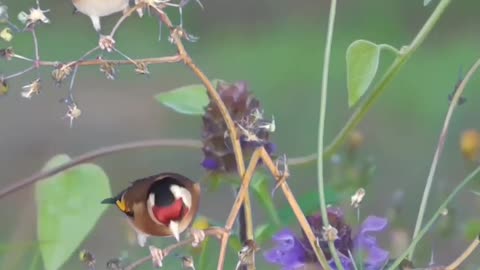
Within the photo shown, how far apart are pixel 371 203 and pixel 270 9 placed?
6.61 feet

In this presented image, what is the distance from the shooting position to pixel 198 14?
4.55 metres

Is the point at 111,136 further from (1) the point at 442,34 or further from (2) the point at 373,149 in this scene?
(1) the point at 442,34

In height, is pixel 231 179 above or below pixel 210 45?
above

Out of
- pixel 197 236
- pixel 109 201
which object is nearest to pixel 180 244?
pixel 197 236

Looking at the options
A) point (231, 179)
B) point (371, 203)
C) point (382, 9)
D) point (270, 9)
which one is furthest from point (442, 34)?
point (231, 179)

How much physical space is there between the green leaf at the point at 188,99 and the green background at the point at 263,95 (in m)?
1.60

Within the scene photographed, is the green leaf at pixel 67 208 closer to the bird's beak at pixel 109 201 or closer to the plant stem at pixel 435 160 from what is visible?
the bird's beak at pixel 109 201

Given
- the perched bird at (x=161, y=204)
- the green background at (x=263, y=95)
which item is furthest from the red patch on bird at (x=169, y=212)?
the green background at (x=263, y=95)

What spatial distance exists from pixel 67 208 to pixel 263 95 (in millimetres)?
3077

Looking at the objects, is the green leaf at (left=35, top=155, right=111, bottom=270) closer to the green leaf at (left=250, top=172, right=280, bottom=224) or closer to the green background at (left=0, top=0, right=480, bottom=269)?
the green leaf at (left=250, top=172, right=280, bottom=224)

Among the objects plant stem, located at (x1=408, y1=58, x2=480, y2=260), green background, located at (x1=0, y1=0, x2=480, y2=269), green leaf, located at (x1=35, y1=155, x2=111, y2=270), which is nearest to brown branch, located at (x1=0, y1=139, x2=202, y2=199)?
green leaf, located at (x1=35, y1=155, x2=111, y2=270)

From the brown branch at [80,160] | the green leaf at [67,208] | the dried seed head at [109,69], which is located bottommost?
the green leaf at [67,208]

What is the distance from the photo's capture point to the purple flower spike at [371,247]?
635 millimetres

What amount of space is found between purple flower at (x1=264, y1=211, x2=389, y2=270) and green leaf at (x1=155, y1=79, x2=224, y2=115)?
8cm
